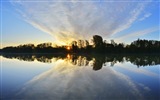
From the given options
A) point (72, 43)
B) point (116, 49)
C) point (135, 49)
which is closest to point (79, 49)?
point (72, 43)

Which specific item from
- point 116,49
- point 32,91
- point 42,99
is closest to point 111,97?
point 42,99

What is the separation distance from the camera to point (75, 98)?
25.6 ft

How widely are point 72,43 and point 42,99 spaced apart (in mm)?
91535

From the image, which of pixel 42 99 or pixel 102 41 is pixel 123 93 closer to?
pixel 42 99

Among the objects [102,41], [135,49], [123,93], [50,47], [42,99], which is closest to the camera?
[42,99]

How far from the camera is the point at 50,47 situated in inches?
4370

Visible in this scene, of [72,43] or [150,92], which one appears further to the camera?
[72,43]

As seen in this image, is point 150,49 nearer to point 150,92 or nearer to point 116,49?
point 116,49

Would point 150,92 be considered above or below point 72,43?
below

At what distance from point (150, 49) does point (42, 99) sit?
80262 millimetres

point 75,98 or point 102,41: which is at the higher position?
point 102,41

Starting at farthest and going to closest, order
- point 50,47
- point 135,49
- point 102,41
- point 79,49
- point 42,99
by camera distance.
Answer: point 50,47, point 79,49, point 102,41, point 135,49, point 42,99

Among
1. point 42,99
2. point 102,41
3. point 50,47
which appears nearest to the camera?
point 42,99

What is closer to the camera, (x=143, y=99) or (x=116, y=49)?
(x=143, y=99)
